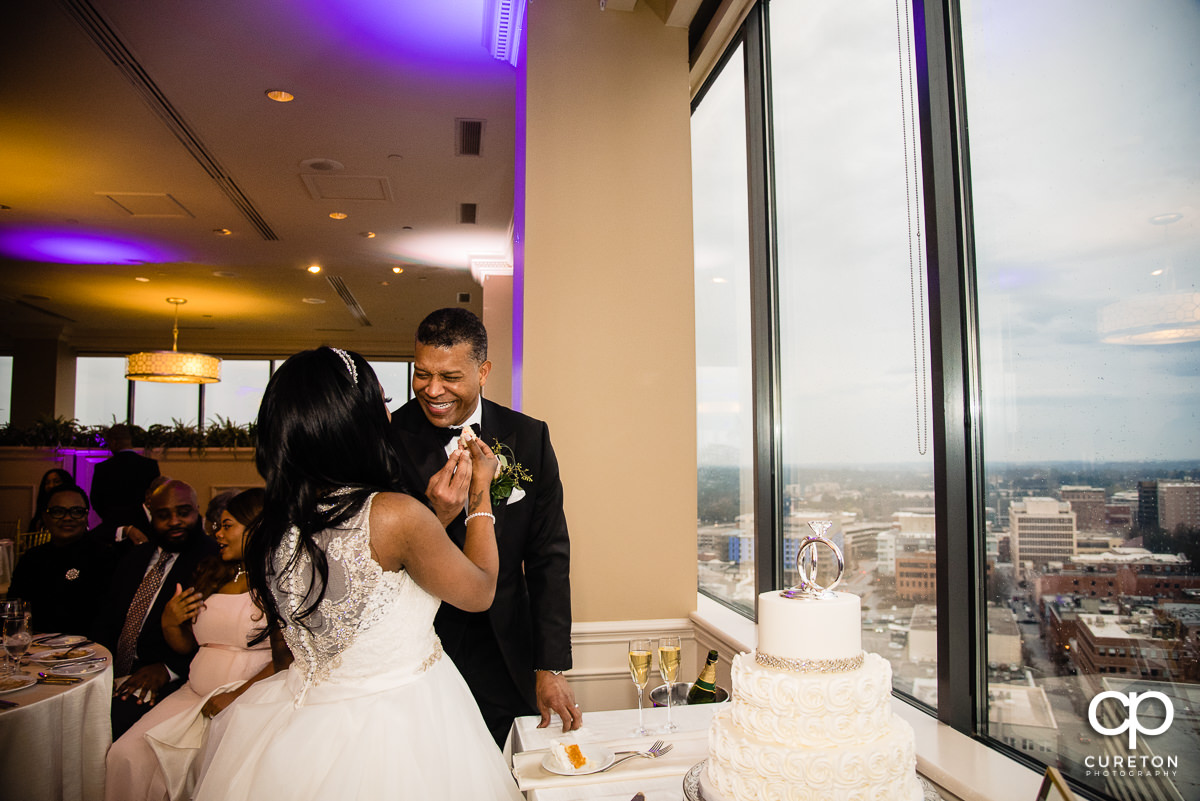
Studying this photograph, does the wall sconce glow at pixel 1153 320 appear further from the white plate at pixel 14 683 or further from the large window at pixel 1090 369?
the white plate at pixel 14 683

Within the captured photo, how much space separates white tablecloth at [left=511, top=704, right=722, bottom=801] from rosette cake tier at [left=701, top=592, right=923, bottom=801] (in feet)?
0.93

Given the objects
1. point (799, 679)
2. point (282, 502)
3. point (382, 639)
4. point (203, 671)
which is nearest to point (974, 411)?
point (799, 679)

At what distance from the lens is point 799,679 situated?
44.2 inches

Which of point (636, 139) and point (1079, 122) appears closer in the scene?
point (1079, 122)

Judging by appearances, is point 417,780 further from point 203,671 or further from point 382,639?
point 203,671

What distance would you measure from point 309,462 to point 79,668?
2047mm

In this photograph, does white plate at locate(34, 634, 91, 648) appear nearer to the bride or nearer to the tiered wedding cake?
the bride

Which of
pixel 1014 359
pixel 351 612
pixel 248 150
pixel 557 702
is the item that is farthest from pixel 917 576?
pixel 248 150

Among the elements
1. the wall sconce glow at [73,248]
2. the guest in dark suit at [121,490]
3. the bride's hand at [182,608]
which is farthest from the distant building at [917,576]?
the wall sconce glow at [73,248]

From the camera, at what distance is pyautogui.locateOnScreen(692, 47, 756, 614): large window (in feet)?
9.96

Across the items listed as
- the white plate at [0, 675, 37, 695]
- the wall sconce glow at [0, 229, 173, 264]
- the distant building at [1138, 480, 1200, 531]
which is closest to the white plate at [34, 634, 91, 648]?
the white plate at [0, 675, 37, 695]

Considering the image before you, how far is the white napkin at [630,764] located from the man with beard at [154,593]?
2.36m

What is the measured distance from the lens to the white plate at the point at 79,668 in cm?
268

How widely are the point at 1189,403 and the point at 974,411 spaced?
1.80 ft
